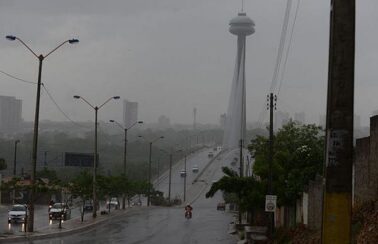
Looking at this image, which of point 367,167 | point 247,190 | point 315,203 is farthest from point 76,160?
point 367,167

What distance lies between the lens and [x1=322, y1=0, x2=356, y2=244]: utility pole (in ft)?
25.0

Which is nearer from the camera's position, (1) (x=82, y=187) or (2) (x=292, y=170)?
(2) (x=292, y=170)

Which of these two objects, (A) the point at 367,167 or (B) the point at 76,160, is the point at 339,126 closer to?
(A) the point at 367,167

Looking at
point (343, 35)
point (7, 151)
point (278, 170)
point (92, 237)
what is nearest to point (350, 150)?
point (343, 35)

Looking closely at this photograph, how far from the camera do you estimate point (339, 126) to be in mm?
7742

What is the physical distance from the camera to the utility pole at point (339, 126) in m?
7.62

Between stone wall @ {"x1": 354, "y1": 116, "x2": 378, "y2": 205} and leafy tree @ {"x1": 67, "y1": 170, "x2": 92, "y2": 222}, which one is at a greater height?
stone wall @ {"x1": 354, "y1": 116, "x2": 378, "y2": 205}

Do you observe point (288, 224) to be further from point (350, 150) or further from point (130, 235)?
point (350, 150)

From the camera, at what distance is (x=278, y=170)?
1332 inches

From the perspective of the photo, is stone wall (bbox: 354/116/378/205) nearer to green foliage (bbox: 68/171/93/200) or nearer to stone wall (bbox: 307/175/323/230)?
stone wall (bbox: 307/175/323/230)

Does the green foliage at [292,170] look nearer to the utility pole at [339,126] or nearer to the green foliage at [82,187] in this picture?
the green foliage at [82,187]

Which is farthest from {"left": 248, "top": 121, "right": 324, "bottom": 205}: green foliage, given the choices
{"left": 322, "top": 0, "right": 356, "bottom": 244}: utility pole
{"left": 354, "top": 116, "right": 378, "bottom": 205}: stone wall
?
{"left": 322, "top": 0, "right": 356, "bottom": 244}: utility pole

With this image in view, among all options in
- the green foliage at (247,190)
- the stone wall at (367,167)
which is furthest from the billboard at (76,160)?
the stone wall at (367,167)

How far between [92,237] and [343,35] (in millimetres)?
29412
